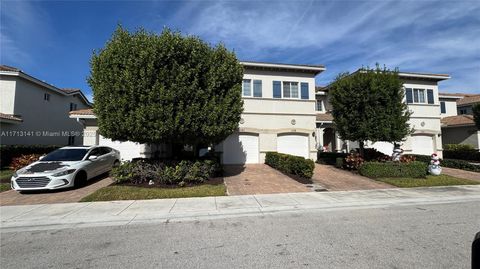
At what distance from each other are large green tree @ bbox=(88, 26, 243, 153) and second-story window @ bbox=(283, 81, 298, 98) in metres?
9.37

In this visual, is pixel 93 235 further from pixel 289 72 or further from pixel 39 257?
pixel 289 72

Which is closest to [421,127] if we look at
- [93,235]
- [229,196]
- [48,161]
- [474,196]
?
[474,196]

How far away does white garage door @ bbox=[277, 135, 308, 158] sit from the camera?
18.2m

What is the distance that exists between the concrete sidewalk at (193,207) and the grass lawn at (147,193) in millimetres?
491

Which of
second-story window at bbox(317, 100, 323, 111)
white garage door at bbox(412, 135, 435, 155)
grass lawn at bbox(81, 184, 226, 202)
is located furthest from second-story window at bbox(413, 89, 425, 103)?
grass lawn at bbox(81, 184, 226, 202)

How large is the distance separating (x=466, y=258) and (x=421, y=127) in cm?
2095

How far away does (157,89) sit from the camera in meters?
9.09

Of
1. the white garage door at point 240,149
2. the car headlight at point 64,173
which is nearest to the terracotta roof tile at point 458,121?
the white garage door at point 240,149

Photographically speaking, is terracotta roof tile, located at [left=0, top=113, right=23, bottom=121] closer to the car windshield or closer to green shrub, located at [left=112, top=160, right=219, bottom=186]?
the car windshield

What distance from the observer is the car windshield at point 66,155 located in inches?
409

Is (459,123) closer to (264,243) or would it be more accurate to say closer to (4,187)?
(264,243)

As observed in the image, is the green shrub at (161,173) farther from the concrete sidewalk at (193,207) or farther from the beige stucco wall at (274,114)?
the beige stucco wall at (274,114)

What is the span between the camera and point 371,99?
43.0 ft

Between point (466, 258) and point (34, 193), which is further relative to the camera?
point (34, 193)
